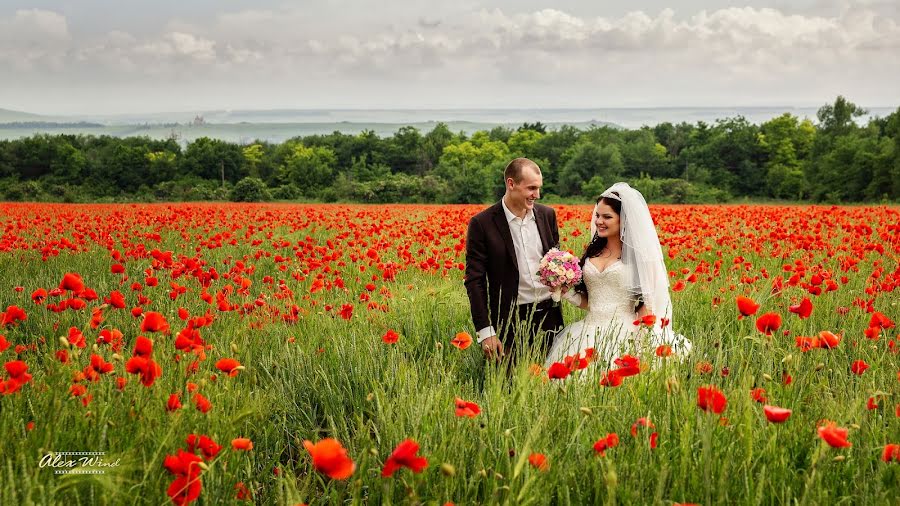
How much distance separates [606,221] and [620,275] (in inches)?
15.4

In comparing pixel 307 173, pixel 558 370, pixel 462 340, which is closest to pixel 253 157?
pixel 307 173

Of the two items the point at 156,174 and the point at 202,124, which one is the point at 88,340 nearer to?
the point at 156,174

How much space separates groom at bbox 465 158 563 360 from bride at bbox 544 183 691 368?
321 mm

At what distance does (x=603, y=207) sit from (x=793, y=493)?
272 centimetres

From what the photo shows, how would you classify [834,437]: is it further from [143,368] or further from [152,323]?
[152,323]

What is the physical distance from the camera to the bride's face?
4.84m

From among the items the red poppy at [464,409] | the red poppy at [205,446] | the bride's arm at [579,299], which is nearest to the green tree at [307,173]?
the bride's arm at [579,299]

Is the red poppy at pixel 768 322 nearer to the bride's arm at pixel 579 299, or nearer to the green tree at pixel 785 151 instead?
the bride's arm at pixel 579 299

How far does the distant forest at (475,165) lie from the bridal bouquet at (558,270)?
1531 inches

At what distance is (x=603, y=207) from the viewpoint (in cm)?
486

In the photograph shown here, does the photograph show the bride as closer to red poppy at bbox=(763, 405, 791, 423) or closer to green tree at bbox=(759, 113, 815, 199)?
red poppy at bbox=(763, 405, 791, 423)

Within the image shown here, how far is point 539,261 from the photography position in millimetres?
4824

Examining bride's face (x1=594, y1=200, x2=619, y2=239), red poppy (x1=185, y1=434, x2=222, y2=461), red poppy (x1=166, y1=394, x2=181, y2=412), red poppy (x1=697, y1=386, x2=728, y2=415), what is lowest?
red poppy (x1=185, y1=434, x2=222, y2=461)
